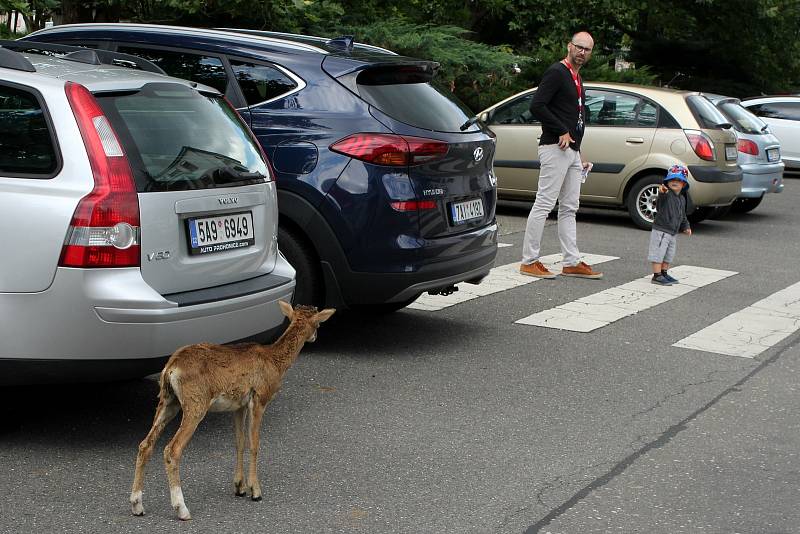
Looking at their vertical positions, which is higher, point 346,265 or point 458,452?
point 346,265

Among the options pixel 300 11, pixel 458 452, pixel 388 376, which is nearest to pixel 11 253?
pixel 458 452

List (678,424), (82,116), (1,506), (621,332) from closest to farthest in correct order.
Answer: (1,506)
(82,116)
(678,424)
(621,332)

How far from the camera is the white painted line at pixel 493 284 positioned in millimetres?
8828

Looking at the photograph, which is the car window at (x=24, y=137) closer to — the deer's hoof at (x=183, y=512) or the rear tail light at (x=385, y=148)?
the deer's hoof at (x=183, y=512)

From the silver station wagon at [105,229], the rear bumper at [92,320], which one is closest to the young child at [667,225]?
the silver station wagon at [105,229]

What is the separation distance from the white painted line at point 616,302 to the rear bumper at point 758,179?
14.7 ft

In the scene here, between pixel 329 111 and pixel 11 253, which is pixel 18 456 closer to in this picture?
pixel 11 253

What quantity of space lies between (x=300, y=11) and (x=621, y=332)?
725 centimetres

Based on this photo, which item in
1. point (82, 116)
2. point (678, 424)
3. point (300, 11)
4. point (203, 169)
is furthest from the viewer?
point (300, 11)

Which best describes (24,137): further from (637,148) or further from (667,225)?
(637,148)

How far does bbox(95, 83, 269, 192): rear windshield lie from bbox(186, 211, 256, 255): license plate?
6.1 inches

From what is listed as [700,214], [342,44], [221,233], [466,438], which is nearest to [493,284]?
[342,44]

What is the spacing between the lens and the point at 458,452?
524 cm

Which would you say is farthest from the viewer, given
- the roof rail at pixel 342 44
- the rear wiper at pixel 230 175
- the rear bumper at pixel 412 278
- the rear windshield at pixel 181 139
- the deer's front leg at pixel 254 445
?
the roof rail at pixel 342 44
